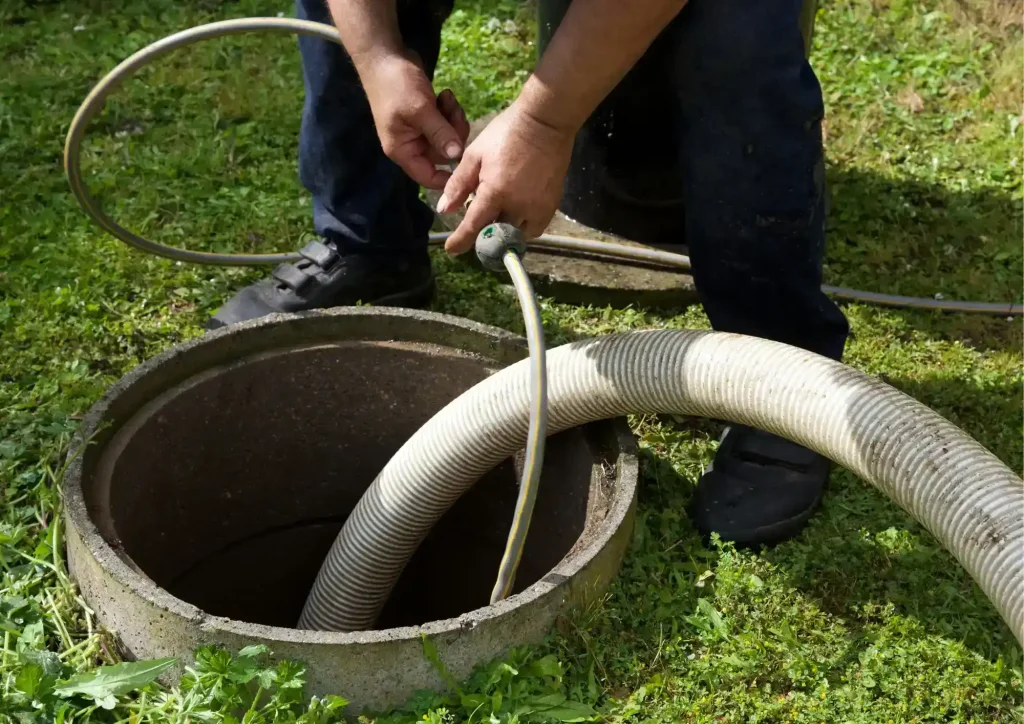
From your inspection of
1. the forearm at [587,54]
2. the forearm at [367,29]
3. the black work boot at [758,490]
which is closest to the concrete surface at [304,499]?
the black work boot at [758,490]

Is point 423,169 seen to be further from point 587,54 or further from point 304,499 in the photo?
point 304,499

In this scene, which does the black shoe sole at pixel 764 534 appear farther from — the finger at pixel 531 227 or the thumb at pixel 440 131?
the thumb at pixel 440 131

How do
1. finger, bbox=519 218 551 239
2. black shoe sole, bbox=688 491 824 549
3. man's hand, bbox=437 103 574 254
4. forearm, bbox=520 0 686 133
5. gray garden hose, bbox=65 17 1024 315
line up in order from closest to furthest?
1. forearm, bbox=520 0 686 133
2. man's hand, bbox=437 103 574 254
3. finger, bbox=519 218 551 239
4. black shoe sole, bbox=688 491 824 549
5. gray garden hose, bbox=65 17 1024 315

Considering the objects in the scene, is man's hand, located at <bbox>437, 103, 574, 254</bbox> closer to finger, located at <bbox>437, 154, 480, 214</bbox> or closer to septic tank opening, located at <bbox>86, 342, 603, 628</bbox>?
finger, located at <bbox>437, 154, 480, 214</bbox>

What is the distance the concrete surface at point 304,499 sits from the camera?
5.59 feet

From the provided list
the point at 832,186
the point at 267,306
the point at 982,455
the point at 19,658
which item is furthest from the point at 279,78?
the point at 982,455

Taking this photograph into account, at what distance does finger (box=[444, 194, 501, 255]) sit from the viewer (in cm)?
174

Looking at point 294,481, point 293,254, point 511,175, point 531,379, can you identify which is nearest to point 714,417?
point 531,379

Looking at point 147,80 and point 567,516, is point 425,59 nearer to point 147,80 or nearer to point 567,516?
point 567,516

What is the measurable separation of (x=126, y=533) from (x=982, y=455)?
159 cm

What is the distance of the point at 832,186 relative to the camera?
131 inches

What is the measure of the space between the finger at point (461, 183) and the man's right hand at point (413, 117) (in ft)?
0.44

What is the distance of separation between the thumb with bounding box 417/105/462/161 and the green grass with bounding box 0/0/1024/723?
834 mm

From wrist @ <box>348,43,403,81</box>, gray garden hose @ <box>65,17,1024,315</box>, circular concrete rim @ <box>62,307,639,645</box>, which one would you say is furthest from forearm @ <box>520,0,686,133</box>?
gray garden hose @ <box>65,17,1024,315</box>
